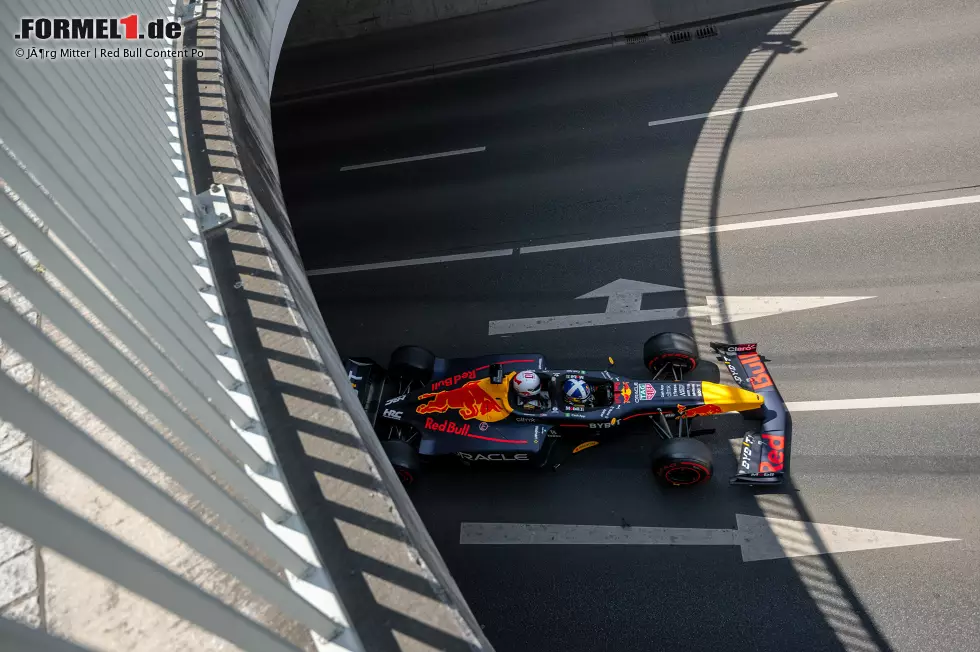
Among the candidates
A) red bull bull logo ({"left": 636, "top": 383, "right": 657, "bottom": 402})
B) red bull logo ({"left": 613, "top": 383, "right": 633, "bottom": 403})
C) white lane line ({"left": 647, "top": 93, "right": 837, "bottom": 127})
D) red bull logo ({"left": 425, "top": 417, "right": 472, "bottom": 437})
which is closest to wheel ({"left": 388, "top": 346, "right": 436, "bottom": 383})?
red bull logo ({"left": 425, "top": 417, "right": 472, "bottom": 437})

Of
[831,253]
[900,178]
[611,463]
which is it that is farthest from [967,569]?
[900,178]

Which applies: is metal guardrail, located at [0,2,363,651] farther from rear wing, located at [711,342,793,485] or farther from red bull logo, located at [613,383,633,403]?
rear wing, located at [711,342,793,485]

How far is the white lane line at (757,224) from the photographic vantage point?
40.3ft

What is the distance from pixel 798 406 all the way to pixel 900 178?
521 cm

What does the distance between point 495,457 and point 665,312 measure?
13.1 feet

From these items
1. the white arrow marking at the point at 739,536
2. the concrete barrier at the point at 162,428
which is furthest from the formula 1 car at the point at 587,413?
the concrete barrier at the point at 162,428

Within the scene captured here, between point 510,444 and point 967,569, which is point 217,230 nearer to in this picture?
point 510,444

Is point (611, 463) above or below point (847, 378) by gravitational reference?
below

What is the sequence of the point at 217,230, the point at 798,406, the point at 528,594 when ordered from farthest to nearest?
the point at 798,406, the point at 528,594, the point at 217,230

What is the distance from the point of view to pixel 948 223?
11984 millimetres

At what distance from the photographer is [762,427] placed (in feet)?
Result: 33.0

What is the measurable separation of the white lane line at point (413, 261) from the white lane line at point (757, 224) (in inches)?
21.6

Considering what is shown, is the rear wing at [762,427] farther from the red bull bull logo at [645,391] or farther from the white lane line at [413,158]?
the white lane line at [413,158]

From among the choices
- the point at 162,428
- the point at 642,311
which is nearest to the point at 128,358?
the point at 162,428
